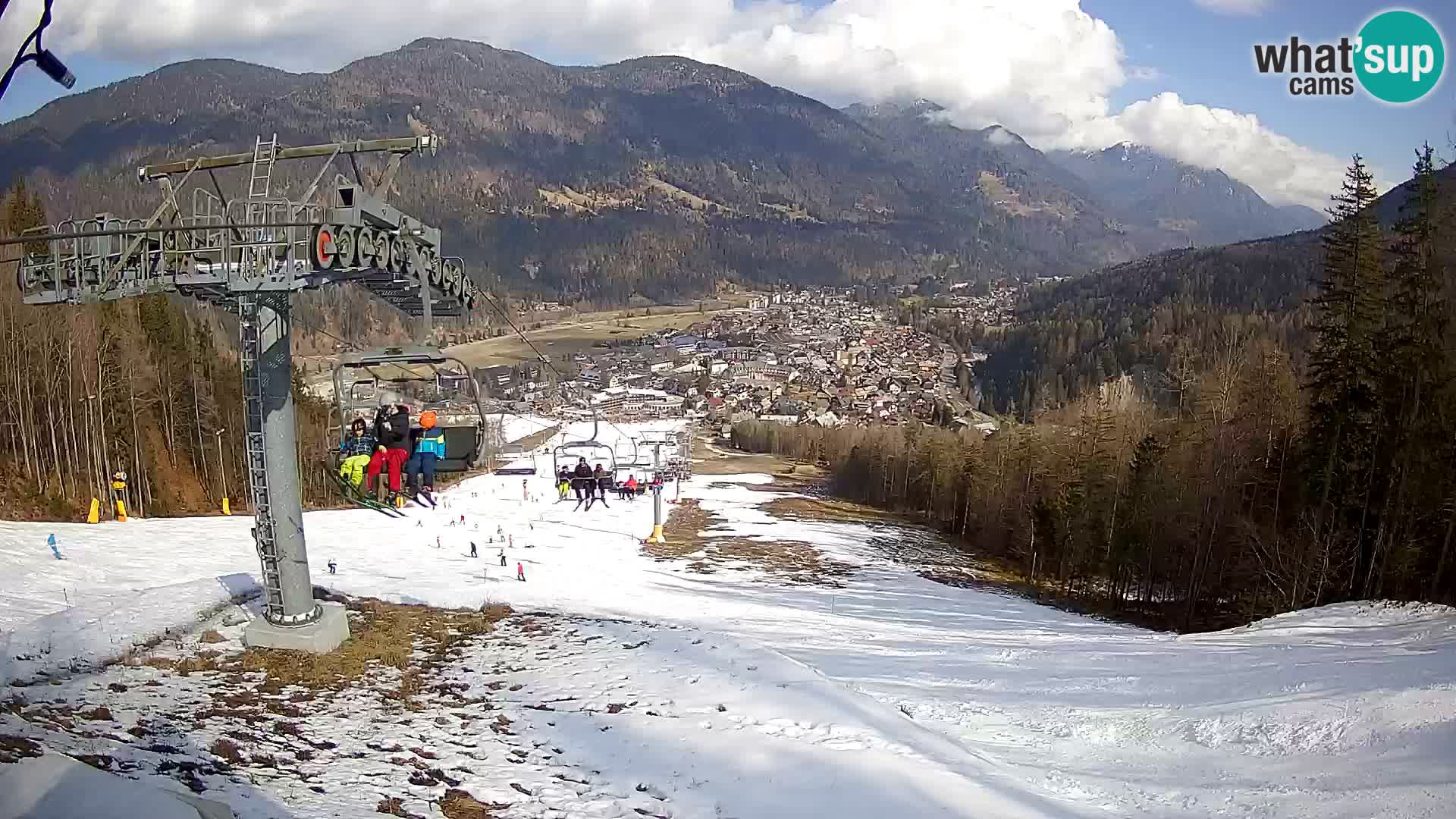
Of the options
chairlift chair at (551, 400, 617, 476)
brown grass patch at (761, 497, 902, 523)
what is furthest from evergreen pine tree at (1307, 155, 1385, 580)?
brown grass patch at (761, 497, 902, 523)

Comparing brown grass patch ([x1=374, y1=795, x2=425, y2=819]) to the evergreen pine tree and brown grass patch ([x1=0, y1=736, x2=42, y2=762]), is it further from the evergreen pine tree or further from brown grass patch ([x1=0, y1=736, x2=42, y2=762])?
the evergreen pine tree

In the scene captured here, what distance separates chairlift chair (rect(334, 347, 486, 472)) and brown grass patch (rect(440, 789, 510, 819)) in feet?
13.3

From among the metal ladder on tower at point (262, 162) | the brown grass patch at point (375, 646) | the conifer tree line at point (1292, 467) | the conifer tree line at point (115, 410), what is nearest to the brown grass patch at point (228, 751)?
the brown grass patch at point (375, 646)

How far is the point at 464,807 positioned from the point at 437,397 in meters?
5.22

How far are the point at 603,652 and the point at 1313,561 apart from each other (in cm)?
2222

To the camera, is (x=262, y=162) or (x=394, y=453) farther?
(x=262, y=162)

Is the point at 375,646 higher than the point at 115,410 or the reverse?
the reverse

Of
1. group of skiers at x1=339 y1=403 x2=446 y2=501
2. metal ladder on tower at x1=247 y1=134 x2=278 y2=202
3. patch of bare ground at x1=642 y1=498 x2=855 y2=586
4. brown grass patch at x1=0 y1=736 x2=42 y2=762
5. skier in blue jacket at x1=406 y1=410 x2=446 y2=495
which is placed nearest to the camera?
brown grass patch at x1=0 y1=736 x2=42 y2=762

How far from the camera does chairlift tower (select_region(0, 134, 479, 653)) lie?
35.4 feet

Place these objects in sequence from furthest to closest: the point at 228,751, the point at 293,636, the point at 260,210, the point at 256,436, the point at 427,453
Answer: the point at 293,636
the point at 256,436
the point at 260,210
the point at 427,453
the point at 228,751

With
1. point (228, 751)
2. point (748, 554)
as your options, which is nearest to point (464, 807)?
point (228, 751)

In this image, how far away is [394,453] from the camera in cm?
1107

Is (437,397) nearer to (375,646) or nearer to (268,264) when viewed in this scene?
(268,264)

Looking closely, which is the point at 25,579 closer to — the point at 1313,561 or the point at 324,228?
the point at 324,228
